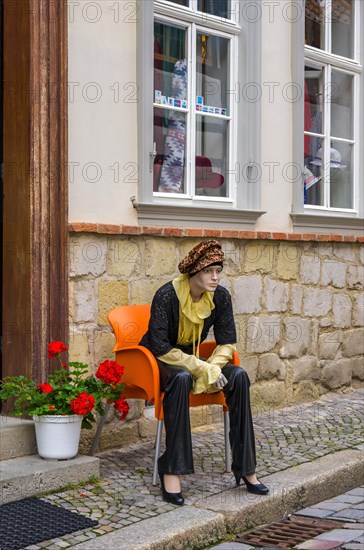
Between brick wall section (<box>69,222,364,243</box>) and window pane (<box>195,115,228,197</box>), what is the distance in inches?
15.2

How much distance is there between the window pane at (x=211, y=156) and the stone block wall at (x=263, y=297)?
0.42 m

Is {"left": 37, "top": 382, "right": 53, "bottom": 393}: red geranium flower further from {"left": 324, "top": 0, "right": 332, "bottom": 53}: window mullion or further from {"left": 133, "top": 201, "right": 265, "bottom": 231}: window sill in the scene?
{"left": 324, "top": 0, "right": 332, "bottom": 53}: window mullion

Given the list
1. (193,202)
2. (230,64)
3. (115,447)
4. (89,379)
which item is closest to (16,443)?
(89,379)

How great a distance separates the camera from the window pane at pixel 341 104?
8.94 meters

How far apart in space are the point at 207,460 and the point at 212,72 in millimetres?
3145

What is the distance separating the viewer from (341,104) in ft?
29.7

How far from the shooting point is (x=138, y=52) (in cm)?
661

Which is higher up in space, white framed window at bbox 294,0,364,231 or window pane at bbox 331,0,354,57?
window pane at bbox 331,0,354,57

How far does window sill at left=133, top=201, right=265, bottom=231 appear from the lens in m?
6.66

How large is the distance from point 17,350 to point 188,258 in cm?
129

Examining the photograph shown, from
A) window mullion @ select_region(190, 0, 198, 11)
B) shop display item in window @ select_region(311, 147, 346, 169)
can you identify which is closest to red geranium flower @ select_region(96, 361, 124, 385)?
window mullion @ select_region(190, 0, 198, 11)

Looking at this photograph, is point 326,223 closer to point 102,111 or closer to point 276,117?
point 276,117

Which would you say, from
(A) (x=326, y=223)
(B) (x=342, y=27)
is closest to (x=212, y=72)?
(A) (x=326, y=223)

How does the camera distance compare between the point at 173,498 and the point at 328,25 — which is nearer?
the point at 173,498
